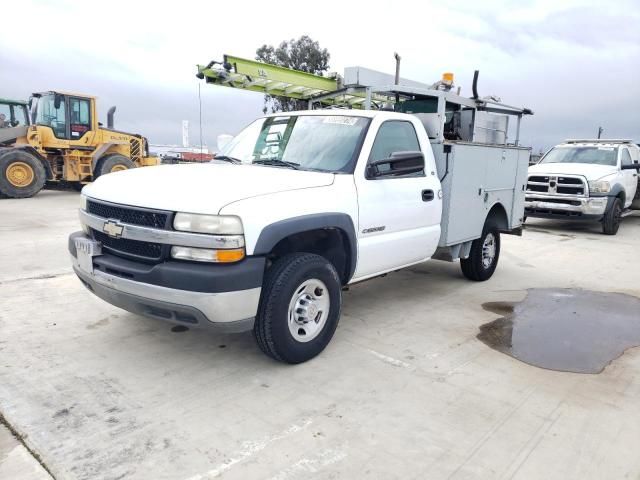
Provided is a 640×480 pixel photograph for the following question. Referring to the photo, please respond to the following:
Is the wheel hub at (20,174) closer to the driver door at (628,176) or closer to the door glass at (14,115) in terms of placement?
the door glass at (14,115)

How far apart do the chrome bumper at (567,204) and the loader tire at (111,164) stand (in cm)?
1209

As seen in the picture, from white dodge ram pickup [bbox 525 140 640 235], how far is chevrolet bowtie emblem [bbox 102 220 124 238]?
1014cm

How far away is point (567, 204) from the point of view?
Answer: 36.2 ft

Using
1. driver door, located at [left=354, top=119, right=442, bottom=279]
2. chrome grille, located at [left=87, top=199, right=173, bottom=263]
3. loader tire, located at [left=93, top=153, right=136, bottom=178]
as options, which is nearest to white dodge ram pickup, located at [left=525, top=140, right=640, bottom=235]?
driver door, located at [left=354, top=119, right=442, bottom=279]

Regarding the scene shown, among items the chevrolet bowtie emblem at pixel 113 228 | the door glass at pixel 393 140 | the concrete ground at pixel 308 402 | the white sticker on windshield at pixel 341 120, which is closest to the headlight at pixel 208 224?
the chevrolet bowtie emblem at pixel 113 228

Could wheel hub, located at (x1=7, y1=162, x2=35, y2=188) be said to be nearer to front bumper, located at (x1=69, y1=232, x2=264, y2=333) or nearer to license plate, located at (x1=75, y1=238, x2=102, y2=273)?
license plate, located at (x1=75, y1=238, x2=102, y2=273)

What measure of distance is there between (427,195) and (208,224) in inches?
99.3

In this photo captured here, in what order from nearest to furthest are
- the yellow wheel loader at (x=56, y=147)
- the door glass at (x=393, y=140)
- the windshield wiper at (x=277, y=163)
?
the windshield wiper at (x=277, y=163) → the door glass at (x=393, y=140) → the yellow wheel loader at (x=56, y=147)

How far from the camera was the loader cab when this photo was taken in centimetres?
1470

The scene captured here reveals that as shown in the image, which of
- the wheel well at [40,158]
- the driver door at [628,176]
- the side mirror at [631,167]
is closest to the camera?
the side mirror at [631,167]

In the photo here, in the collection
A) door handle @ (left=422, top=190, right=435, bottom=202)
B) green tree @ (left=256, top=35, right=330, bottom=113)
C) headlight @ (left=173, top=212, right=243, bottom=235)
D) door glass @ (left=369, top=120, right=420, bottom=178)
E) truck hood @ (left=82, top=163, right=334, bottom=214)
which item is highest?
green tree @ (left=256, top=35, right=330, bottom=113)

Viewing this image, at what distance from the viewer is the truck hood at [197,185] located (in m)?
3.18

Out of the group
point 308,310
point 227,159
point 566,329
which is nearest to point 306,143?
point 227,159

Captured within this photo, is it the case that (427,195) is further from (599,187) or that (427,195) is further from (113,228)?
(599,187)
